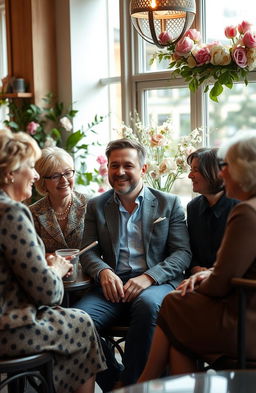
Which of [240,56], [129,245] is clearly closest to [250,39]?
[240,56]

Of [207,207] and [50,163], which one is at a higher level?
[50,163]

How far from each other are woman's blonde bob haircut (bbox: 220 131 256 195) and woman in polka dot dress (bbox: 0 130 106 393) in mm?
754

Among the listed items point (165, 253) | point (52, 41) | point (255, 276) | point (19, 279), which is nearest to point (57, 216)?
point (165, 253)

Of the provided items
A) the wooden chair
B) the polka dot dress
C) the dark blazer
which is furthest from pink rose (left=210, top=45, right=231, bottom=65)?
the wooden chair

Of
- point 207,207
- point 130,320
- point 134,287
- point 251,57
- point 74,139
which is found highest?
point 251,57

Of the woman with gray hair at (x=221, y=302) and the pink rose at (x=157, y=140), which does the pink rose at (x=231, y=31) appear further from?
the woman with gray hair at (x=221, y=302)

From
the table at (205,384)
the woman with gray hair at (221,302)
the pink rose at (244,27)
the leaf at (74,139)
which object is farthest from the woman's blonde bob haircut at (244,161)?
the leaf at (74,139)

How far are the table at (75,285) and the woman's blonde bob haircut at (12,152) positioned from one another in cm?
66

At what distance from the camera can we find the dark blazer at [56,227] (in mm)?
3334

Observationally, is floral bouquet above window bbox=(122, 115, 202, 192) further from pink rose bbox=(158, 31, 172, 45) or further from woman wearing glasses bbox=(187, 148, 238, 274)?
pink rose bbox=(158, 31, 172, 45)

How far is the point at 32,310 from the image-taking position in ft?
7.88

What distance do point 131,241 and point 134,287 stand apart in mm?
280

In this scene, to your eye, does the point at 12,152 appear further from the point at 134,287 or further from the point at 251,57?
the point at 251,57

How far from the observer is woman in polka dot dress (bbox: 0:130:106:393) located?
230 cm
